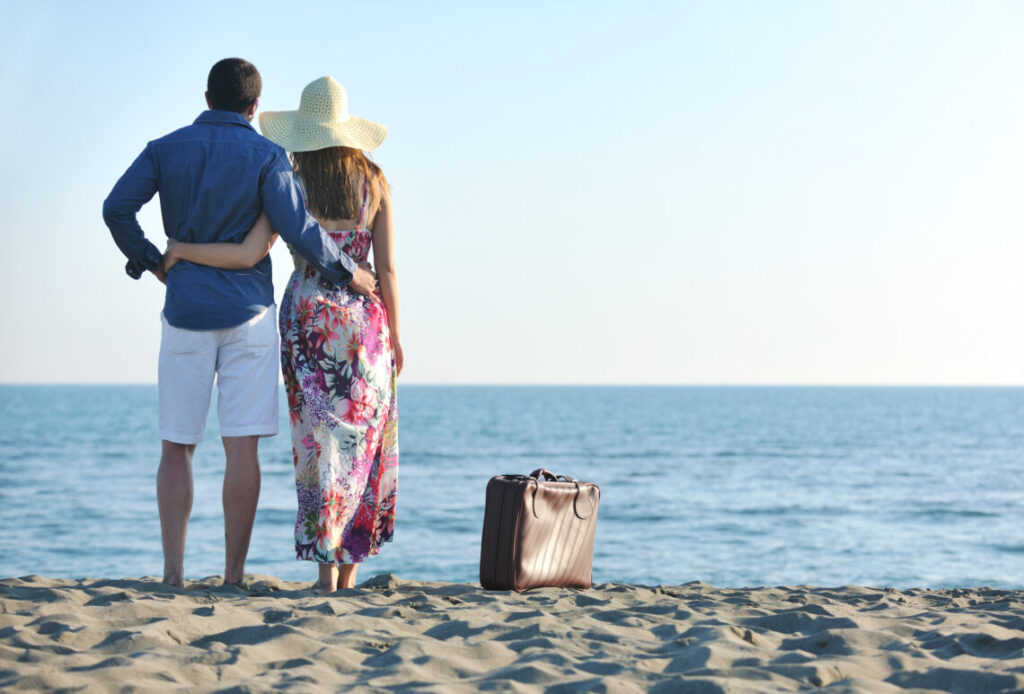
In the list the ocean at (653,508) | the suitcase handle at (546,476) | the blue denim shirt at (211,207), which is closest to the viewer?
the blue denim shirt at (211,207)

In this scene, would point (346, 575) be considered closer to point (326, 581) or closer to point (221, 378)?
point (326, 581)

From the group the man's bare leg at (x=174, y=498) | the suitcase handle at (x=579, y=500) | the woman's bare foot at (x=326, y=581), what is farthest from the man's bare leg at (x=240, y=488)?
the suitcase handle at (x=579, y=500)

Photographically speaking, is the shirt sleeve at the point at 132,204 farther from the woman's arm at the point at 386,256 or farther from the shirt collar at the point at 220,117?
the woman's arm at the point at 386,256

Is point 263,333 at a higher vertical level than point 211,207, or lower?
lower

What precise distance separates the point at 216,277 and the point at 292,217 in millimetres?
367

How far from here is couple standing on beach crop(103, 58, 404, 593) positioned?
3521 mm

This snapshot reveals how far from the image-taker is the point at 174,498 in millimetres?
3564

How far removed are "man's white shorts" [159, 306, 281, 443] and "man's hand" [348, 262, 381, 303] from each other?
368 millimetres

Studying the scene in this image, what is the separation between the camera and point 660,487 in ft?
80.5

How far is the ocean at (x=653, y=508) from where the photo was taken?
14055mm

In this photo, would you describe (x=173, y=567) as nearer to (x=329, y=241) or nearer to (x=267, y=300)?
(x=267, y=300)

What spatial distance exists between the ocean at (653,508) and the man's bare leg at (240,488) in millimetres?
9108

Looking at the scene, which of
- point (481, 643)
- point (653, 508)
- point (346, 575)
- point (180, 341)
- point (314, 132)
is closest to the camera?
point (481, 643)

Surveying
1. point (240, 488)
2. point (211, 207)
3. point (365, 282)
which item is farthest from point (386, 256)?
point (240, 488)
